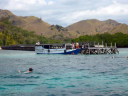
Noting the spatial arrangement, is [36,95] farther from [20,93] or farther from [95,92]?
[95,92]

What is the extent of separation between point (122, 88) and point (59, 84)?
6.97 m

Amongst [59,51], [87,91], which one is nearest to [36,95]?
[87,91]

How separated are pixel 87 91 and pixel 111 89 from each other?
2.63 meters

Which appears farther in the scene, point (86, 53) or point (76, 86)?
point (86, 53)

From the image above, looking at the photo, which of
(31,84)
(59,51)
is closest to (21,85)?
(31,84)

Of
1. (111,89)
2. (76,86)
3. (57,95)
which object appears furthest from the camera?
(76,86)

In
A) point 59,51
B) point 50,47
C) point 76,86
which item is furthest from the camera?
point 50,47

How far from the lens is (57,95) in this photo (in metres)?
22.0

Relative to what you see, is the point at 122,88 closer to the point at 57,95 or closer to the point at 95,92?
the point at 95,92

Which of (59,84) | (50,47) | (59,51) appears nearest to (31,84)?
(59,84)

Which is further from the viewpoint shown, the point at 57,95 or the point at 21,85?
the point at 21,85

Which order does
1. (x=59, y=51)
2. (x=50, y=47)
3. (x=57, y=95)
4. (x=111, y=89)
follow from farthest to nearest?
(x=50, y=47)
(x=59, y=51)
(x=111, y=89)
(x=57, y=95)

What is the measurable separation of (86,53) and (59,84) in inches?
2553

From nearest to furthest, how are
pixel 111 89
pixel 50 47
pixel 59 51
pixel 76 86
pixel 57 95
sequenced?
pixel 57 95
pixel 111 89
pixel 76 86
pixel 59 51
pixel 50 47
